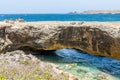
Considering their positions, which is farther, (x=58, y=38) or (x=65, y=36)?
(x=58, y=38)

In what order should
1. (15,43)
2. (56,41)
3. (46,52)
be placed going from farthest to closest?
(46,52) → (15,43) → (56,41)

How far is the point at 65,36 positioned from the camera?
1406 cm

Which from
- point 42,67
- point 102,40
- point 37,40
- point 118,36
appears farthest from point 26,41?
point 42,67

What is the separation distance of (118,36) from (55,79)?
481 cm

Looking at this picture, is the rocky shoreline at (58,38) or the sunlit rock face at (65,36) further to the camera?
the sunlit rock face at (65,36)

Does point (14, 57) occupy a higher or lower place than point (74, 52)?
higher

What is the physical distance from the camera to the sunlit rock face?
41.2ft

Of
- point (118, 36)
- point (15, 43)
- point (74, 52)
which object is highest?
point (118, 36)

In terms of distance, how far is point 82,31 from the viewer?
527 inches

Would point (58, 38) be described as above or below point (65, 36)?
below

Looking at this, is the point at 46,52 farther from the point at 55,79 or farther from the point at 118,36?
the point at 55,79

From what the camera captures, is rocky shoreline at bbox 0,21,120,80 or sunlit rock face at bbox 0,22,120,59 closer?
rocky shoreline at bbox 0,21,120,80

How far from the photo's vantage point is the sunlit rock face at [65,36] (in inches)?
495

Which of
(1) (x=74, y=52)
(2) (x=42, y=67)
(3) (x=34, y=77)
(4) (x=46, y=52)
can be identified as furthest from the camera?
(1) (x=74, y=52)
